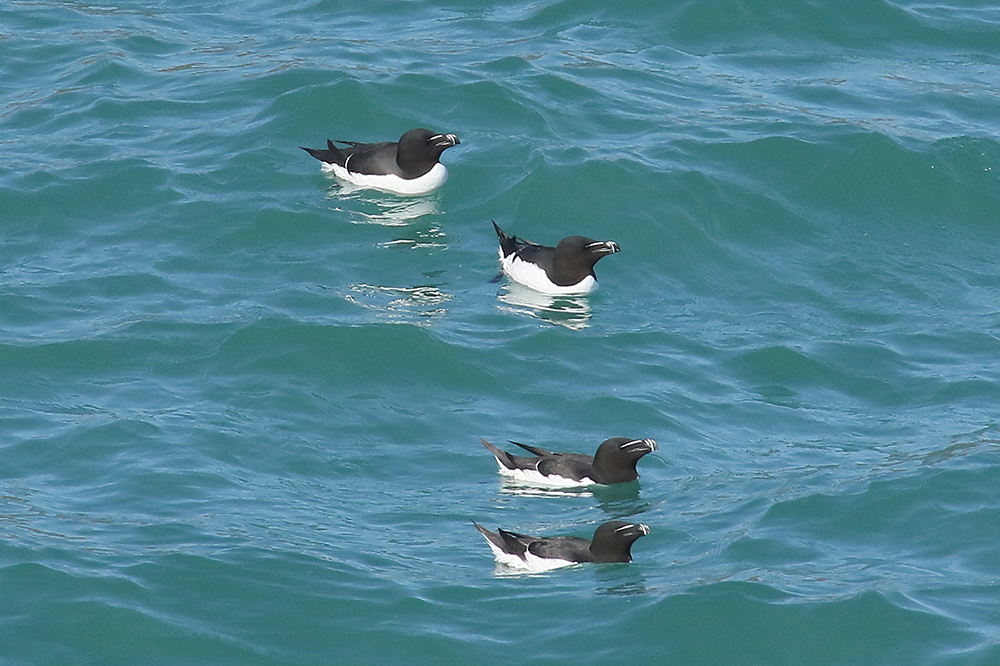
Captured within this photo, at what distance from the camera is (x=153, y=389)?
40.9 ft

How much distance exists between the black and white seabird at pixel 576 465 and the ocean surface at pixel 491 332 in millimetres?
167

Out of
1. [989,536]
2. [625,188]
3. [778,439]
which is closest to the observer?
[989,536]

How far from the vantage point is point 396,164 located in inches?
653

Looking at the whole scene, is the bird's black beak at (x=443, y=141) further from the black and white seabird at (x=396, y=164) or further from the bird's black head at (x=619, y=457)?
the bird's black head at (x=619, y=457)

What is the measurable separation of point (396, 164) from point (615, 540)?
7.31 m

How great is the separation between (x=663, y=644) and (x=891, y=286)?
676 centimetres

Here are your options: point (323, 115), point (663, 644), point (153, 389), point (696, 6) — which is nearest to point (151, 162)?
point (323, 115)

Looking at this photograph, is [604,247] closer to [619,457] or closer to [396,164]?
[396,164]

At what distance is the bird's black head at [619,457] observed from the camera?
11461 mm

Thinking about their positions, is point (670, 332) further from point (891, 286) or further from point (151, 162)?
point (151, 162)

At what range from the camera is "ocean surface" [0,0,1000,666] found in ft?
31.8

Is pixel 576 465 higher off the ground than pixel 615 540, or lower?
higher

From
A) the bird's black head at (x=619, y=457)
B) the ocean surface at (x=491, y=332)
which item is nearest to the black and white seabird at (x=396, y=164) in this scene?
the ocean surface at (x=491, y=332)

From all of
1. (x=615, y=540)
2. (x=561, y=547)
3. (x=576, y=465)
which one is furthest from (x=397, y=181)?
(x=615, y=540)
